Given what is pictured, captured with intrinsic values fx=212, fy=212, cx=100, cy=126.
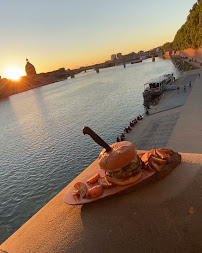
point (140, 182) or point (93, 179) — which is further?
point (93, 179)

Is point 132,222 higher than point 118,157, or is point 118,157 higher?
point 118,157

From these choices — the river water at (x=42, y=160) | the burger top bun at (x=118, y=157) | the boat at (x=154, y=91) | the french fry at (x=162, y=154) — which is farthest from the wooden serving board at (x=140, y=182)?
the boat at (x=154, y=91)

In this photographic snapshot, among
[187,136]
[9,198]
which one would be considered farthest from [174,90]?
[9,198]

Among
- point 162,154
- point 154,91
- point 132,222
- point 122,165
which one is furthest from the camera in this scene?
point 154,91

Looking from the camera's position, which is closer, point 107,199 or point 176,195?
point 176,195

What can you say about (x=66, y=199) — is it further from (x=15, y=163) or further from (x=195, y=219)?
(x=15, y=163)

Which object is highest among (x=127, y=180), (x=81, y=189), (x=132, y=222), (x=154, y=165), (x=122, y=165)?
(x=122, y=165)

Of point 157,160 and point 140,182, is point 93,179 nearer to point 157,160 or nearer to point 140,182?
point 140,182

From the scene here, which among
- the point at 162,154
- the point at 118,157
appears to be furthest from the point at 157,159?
the point at 118,157

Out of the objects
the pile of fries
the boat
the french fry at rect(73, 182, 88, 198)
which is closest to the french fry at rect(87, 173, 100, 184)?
the french fry at rect(73, 182, 88, 198)
